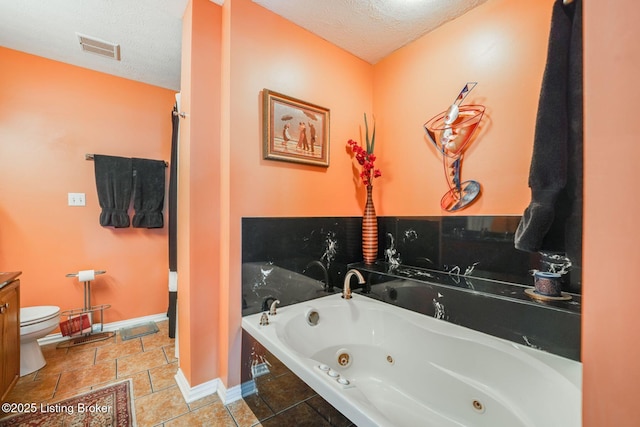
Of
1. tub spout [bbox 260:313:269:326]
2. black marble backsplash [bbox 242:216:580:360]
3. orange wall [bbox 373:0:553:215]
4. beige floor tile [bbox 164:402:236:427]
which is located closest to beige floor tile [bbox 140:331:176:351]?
beige floor tile [bbox 164:402:236:427]

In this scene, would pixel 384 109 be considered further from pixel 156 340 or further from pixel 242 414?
pixel 156 340

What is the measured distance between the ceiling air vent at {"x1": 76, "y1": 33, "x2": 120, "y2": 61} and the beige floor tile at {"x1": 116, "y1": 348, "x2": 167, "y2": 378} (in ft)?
8.24

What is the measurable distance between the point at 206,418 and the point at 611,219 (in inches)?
74.3

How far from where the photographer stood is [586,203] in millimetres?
394

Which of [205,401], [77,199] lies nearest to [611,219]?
[205,401]

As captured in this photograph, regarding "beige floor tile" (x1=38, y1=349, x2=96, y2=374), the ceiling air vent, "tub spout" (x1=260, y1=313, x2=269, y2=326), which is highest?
the ceiling air vent

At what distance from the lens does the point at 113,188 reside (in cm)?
A: 246

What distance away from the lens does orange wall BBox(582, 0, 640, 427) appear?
1.15 feet

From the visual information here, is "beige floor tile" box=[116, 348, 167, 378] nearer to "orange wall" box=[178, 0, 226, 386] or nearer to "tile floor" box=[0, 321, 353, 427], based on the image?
"tile floor" box=[0, 321, 353, 427]

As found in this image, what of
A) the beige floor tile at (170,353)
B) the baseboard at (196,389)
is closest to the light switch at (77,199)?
the beige floor tile at (170,353)

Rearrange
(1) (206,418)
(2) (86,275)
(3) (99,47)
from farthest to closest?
(2) (86,275), (3) (99,47), (1) (206,418)

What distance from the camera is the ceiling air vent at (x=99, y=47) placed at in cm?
201

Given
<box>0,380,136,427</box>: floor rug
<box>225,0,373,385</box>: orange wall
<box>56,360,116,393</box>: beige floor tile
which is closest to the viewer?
<box>0,380,136,427</box>: floor rug

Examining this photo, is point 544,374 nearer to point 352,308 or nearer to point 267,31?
point 352,308
